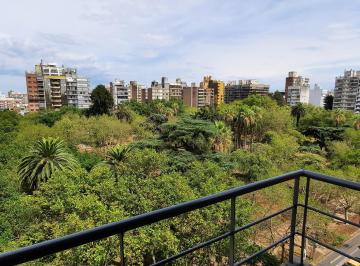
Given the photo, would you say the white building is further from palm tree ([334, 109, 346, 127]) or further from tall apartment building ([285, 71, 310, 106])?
palm tree ([334, 109, 346, 127])

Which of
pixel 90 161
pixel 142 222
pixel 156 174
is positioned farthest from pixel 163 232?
pixel 90 161

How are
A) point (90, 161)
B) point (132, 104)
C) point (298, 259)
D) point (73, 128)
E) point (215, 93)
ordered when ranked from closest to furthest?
point (298, 259), point (90, 161), point (73, 128), point (132, 104), point (215, 93)

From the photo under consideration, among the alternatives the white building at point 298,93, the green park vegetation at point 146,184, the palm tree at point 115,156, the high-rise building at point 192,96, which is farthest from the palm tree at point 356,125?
the white building at point 298,93

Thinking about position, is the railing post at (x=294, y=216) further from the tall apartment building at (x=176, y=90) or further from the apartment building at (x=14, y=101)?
the apartment building at (x=14, y=101)

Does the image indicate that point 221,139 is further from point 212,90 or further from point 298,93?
point 298,93

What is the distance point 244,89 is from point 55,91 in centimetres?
5187

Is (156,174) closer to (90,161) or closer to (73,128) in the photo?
(90,161)

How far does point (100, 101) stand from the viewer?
145ft

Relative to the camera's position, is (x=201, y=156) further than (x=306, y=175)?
Yes

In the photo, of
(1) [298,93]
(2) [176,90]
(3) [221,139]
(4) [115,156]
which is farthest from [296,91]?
(4) [115,156]

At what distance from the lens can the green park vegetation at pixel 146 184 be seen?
10.9 metres

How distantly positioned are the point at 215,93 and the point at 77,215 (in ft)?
265

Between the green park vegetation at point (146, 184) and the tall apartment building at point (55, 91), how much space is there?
3126 cm

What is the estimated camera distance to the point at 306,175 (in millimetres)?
2109
